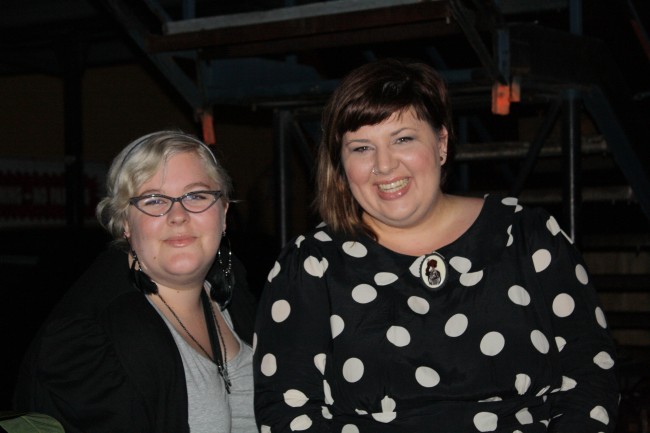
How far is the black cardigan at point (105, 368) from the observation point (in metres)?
2.04

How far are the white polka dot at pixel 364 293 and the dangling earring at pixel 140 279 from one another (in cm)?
55

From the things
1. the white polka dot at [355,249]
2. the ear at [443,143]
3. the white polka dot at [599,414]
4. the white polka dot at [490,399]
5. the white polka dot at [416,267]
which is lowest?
the white polka dot at [599,414]

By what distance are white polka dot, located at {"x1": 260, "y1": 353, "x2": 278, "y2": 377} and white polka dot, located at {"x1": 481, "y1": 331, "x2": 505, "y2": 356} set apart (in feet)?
1.81

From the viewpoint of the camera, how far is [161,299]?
240 centimetres

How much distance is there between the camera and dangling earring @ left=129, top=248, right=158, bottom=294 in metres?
2.32

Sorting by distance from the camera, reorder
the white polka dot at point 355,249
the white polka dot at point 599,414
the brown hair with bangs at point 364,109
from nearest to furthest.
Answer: the white polka dot at point 599,414
the brown hair with bangs at point 364,109
the white polka dot at point 355,249

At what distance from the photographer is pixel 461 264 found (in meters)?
2.34

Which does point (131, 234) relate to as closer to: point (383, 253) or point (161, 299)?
point (161, 299)

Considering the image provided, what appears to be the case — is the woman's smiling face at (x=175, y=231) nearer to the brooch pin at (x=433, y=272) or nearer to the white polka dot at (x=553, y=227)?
the brooch pin at (x=433, y=272)

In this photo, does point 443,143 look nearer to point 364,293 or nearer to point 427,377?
point 364,293

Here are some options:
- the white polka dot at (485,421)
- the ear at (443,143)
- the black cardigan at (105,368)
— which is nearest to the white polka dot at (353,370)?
the white polka dot at (485,421)

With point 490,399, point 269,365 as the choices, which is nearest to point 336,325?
point 269,365

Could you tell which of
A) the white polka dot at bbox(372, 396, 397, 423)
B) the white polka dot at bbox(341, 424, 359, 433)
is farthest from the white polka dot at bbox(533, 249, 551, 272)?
the white polka dot at bbox(341, 424, 359, 433)

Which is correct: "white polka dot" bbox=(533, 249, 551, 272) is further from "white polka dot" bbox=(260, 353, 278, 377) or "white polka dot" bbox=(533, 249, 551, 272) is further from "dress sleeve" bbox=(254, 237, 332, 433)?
"white polka dot" bbox=(260, 353, 278, 377)
